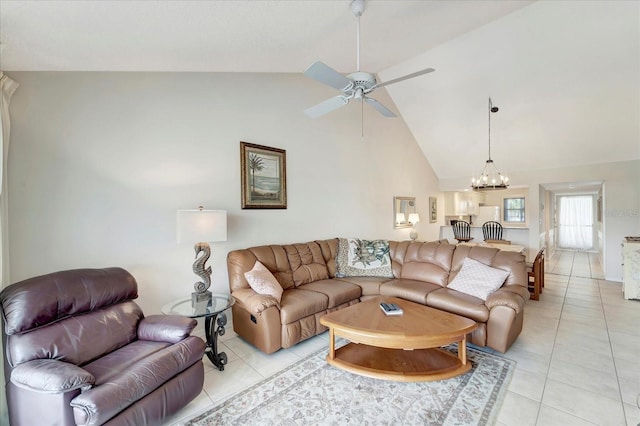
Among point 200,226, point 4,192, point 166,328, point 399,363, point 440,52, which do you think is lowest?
point 399,363

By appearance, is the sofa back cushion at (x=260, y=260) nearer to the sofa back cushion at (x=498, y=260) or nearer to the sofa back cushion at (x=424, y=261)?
the sofa back cushion at (x=424, y=261)

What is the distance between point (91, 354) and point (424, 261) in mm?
3606

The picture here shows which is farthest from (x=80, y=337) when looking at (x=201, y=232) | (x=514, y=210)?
(x=514, y=210)

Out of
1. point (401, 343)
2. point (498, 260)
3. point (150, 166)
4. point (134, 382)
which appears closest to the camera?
point (134, 382)

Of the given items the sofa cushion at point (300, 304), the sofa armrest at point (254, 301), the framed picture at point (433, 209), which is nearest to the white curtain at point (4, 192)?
the sofa armrest at point (254, 301)

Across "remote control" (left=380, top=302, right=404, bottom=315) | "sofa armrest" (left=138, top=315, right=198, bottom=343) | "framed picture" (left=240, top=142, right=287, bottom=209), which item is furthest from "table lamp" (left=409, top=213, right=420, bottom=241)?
"sofa armrest" (left=138, top=315, right=198, bottom=343)

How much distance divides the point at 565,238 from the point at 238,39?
38.9ft

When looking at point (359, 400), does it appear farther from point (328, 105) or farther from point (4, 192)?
point (4, 192)

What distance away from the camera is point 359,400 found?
2.00 metres

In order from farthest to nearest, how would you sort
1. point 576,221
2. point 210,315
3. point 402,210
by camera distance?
point 576,221, point 402,210, point 210,315

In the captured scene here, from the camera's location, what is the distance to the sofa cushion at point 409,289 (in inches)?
125

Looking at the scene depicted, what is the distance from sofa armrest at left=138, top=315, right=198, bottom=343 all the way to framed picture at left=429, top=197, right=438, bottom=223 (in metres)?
6.20

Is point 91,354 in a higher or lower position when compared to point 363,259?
lower

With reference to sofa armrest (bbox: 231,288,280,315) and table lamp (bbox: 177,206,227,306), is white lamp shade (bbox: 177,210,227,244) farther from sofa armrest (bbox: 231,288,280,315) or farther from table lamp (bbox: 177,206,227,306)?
sofa armrest (bbox: 231,288,280,315)
